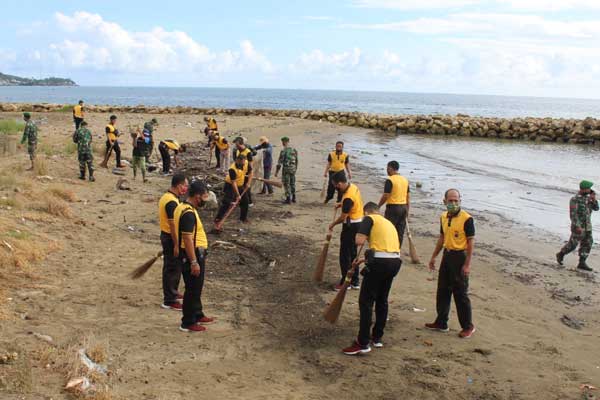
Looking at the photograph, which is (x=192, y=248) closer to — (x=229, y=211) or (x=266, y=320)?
(x=266, y=320)

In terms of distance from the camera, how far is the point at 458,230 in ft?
24.3

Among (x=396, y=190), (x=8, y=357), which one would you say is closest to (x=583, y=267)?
(x=396, y=190)

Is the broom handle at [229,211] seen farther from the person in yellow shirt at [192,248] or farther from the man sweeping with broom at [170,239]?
the person in yellow shirt at [192,248]

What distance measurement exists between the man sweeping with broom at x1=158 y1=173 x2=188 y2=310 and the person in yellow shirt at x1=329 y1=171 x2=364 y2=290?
223cm

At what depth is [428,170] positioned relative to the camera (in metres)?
26.7

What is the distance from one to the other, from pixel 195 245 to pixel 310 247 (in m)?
4.84

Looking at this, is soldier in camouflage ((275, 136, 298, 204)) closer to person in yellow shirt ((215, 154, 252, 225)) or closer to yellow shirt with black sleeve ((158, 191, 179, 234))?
person in yellow shirt ((215, 154, 252, 225))

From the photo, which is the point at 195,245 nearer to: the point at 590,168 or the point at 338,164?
the point at 338,164

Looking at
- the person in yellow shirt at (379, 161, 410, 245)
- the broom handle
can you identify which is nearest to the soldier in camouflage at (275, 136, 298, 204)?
the broom handle

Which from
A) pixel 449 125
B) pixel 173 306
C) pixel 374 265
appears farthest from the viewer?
pixel 449 125

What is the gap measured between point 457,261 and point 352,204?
183 centimetres

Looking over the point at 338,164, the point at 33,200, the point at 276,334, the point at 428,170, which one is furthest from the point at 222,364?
the point at 428,170

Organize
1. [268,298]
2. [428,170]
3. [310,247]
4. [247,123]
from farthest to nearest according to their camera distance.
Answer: [247,123], [428,170], [310,247], [268,298]

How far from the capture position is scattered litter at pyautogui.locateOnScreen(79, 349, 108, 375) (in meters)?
5.93
